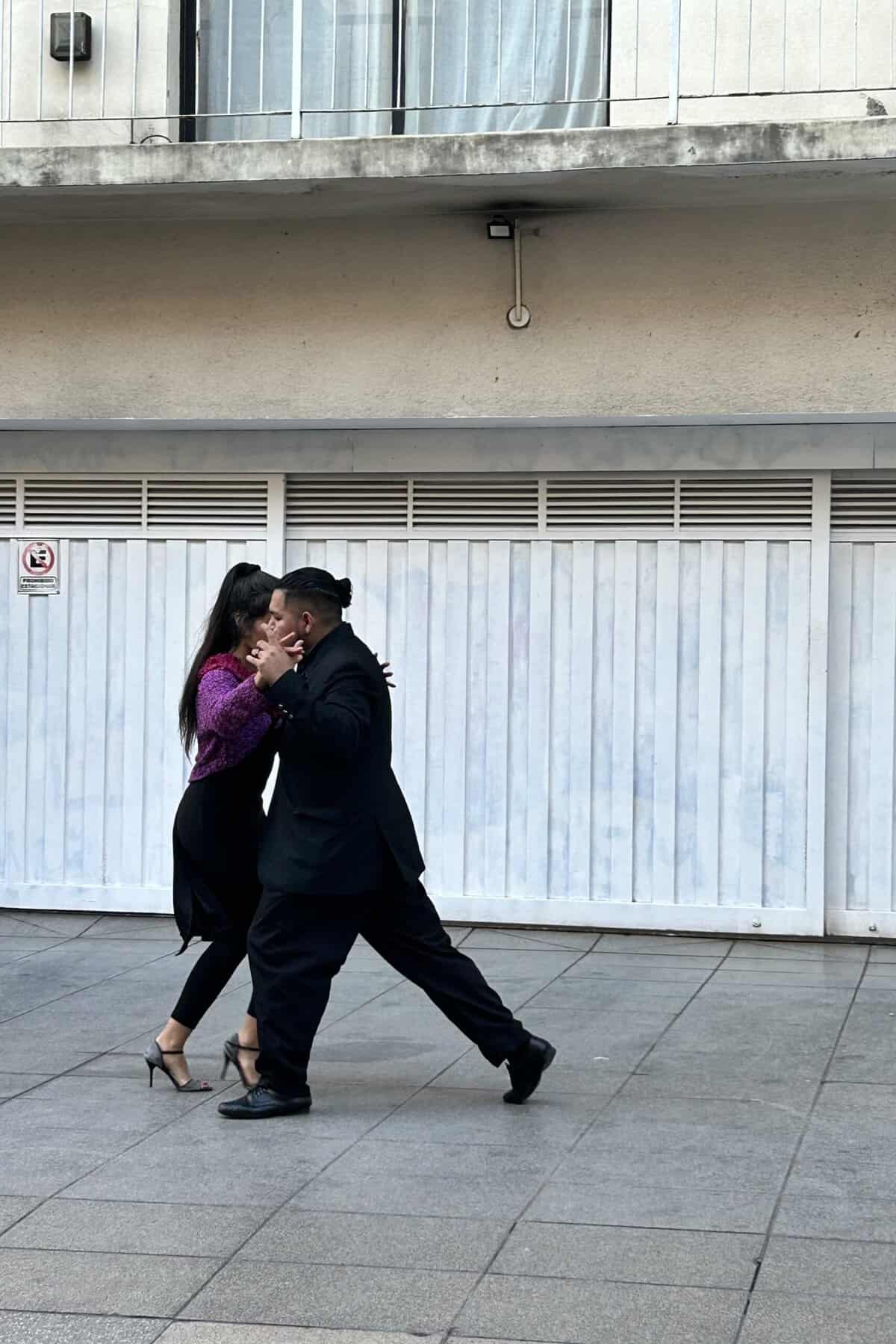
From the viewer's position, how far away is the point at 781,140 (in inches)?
318

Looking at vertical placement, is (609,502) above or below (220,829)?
above

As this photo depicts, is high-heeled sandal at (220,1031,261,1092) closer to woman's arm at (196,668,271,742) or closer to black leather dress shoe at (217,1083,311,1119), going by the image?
black leather dress shoe at (217,1083,311,1119)

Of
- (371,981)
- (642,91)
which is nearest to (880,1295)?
(371,981)

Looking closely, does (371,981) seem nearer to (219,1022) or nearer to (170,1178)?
(219,1022)

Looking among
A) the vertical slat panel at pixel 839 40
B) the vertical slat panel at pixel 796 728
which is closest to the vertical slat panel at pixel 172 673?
the vertical slat panel at pixel 796 728

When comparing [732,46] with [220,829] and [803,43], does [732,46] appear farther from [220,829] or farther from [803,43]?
[220,829]

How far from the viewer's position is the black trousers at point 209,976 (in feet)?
20.0

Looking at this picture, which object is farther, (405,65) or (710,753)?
(405,65)

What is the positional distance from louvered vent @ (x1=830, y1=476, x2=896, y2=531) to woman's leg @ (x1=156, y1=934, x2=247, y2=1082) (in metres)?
4.44

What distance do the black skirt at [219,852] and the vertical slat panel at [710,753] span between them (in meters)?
3.64

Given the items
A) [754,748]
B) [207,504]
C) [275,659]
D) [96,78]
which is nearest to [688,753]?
[754,748]

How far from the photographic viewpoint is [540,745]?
369 inches

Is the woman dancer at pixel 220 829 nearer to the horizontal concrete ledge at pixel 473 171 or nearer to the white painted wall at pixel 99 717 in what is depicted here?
the horizontal concrete ledge at pixel 473 171

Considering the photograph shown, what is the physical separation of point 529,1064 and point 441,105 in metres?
5.46
